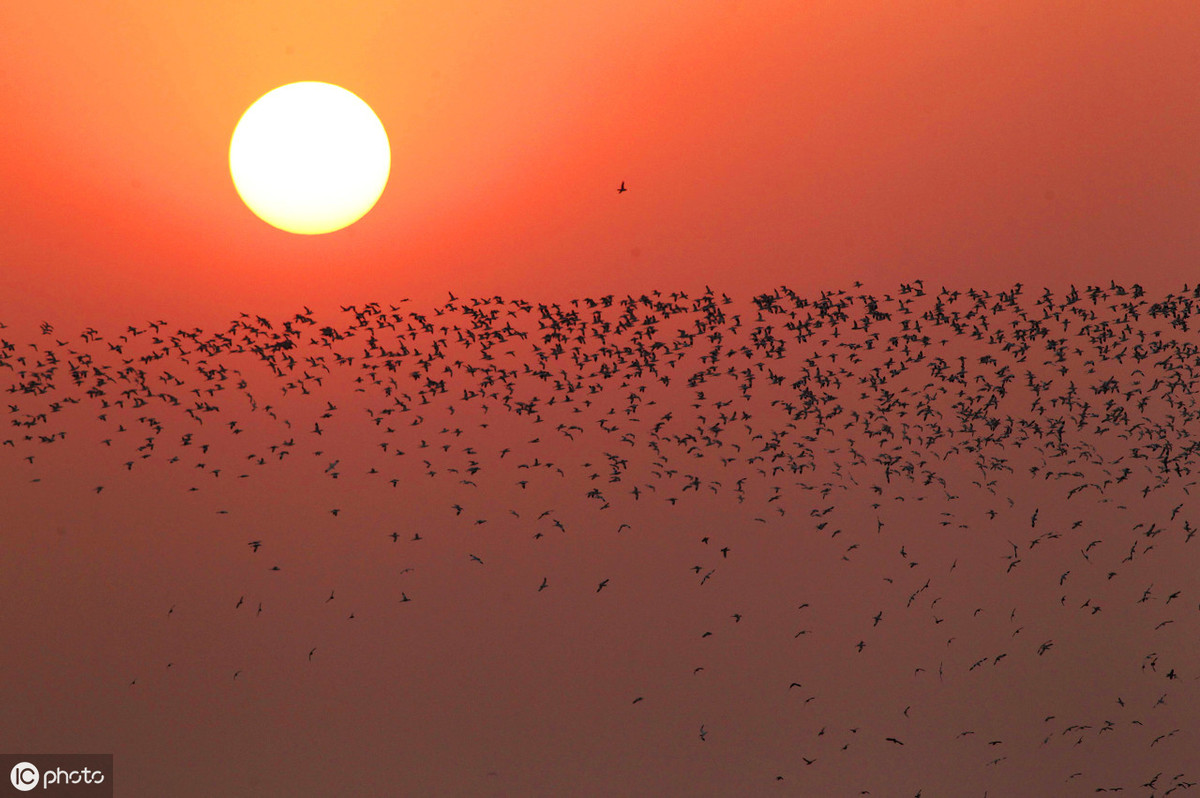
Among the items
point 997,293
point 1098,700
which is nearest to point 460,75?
point 997,293

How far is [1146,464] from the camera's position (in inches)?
114

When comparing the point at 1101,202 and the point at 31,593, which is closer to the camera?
the point at 31,593

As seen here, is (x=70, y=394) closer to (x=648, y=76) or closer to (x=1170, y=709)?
(x=648, y=76)

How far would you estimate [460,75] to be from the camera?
2766 millimetres

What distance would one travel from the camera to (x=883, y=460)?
2.86 meters

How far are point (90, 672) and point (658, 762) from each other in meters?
1.74

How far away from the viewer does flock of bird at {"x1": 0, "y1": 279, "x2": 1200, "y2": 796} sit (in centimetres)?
280

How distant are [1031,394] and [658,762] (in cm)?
166

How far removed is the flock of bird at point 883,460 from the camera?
9.18 ft

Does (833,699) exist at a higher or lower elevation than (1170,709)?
higher

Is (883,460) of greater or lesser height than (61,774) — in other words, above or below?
above

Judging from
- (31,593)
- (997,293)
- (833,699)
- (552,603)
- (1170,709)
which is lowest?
(1170,709)

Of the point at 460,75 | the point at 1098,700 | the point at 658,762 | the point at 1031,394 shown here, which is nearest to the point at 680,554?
the point at 658,762

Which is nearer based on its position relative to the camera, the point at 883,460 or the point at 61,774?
the point at 61,774
